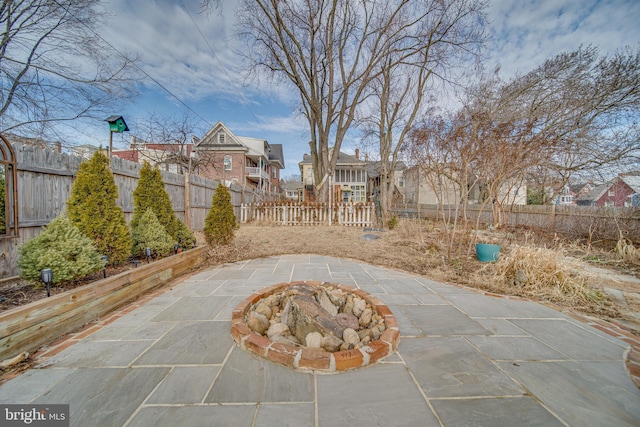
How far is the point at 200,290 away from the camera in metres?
2.84

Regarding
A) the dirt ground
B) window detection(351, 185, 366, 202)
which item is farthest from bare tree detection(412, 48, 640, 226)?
window detection(351, 185, 366, 202)

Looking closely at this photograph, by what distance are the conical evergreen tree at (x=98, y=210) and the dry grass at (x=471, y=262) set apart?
1548 millimetres

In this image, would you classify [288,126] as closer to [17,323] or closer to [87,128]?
[87,128]

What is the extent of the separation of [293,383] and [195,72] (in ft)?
32.1

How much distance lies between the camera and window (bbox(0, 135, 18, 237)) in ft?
7.90

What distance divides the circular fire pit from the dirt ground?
170cm

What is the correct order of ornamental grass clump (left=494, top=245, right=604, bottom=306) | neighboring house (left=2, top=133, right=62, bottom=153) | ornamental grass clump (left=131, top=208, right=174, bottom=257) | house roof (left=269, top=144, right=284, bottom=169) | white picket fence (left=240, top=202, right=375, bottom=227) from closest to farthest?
ornamental grass clump (left=494, top=245, right=604, bottom=306)
ornamental grass clump (left=131, top=208, right=174, bottom=257)
neighboring house (left=2, top=133, right=62, bottom=153)
white picket fence (left=240, top=202, right=375, bottom=227)
house roof (left=269, top=144, right=284, bottom=169)

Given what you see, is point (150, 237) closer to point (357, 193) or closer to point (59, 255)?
point (59, 255)

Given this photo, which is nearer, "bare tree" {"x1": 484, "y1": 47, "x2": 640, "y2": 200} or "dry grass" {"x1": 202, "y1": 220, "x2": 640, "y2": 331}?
"dry grass" {"x1": 202, "y1": 220, "x2": 640, "y2": 331}

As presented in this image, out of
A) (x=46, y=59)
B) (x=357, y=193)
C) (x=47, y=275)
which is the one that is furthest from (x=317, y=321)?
(x=357, y=193)

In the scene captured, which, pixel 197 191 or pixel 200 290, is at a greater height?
pixel 197 191

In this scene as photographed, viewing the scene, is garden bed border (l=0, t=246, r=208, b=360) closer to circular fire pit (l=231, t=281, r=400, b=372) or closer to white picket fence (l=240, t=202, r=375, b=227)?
circular fire pit (l=231, t=281, r=400, b=372)

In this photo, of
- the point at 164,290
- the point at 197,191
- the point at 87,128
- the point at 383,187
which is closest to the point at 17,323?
the point at 164,290
